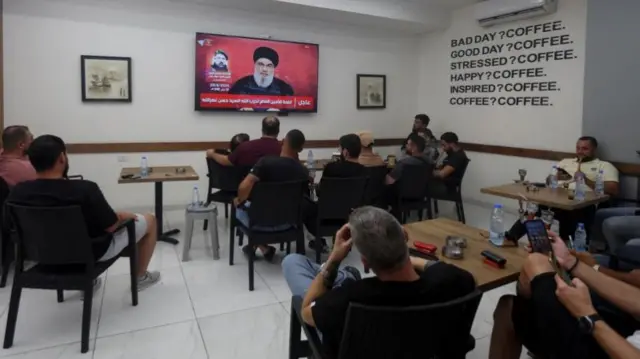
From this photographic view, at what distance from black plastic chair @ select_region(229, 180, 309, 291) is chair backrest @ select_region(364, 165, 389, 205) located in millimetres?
1395

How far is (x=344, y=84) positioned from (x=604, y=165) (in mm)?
3694

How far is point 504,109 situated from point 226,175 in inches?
156

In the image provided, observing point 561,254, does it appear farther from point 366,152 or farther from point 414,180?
point 366,152

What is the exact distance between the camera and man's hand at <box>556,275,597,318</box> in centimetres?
136

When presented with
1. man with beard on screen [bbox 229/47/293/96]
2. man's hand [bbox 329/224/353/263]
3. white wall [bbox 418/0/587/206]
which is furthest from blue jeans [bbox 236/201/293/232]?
white wall [bbox 418/0/587/206]

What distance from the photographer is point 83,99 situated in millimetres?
5105

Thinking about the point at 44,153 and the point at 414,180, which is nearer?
the point at 44,153

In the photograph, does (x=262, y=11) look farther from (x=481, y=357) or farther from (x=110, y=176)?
(x=481, y=357)

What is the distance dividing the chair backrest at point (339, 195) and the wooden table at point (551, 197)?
3.76 ft

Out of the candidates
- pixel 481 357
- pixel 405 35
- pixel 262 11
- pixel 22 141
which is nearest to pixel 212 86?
pixel 262 11

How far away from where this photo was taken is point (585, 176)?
4273 mm

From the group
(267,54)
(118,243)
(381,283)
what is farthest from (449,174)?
(381,283)

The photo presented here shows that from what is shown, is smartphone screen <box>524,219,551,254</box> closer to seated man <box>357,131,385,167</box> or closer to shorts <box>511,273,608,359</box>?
shorts <box>511,273,608,359</box>

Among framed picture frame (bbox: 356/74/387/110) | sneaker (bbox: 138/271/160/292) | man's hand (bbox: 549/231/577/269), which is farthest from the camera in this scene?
framed picture frame (bbox: 356/74/387/110)
